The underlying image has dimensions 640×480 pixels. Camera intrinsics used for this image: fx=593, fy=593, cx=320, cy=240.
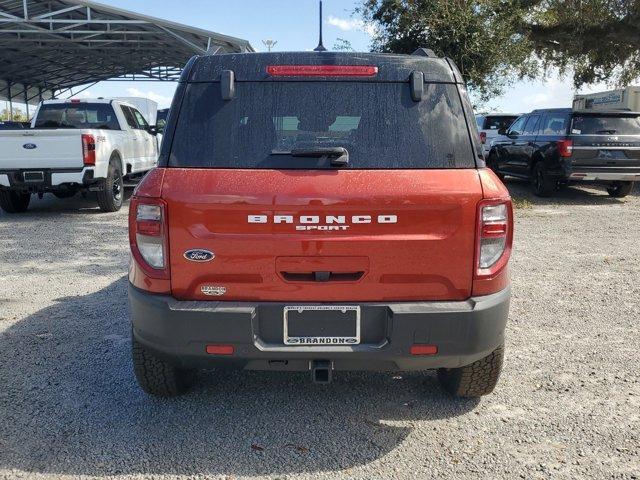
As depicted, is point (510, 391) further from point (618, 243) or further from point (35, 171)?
point (35, 171)

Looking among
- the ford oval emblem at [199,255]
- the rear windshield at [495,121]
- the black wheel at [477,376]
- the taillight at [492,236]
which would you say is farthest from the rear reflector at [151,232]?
the rear windshield at [495,121]

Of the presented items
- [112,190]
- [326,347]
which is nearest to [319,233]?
[326,347]

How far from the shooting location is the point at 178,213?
108 inches

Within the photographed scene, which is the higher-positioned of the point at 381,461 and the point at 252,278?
the point at 252,278

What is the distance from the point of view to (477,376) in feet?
10.9

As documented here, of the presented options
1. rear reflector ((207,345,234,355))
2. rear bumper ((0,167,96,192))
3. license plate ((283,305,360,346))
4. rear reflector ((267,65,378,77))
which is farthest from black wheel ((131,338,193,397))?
rear bumper ((0,167,96,192))

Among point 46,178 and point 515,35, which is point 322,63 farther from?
point 515,35

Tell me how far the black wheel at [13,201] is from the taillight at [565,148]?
1045 cm

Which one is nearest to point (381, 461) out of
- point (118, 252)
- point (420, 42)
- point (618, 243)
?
point (118, 252)

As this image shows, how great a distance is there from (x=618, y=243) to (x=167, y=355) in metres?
7.46

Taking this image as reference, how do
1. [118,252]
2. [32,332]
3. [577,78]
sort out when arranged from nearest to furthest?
1. [32,332]
2. [118,252]
3. [577,78]

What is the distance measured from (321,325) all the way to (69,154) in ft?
27.0

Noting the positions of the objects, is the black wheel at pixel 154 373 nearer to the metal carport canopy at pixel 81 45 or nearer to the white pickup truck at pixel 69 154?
the white pickup truck at pixel 69 154

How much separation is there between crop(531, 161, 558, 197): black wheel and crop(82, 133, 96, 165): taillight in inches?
355
